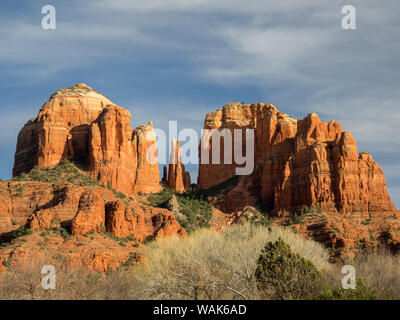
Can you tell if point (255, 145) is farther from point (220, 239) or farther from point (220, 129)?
point (220, 239)

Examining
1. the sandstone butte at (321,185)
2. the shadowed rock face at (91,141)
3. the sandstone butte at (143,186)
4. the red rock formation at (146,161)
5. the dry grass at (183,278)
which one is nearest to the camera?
the dry grass at (183,278)

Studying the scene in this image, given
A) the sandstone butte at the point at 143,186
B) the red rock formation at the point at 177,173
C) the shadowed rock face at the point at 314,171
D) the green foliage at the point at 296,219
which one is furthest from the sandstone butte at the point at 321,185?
the red rock formation at the point at 177,173

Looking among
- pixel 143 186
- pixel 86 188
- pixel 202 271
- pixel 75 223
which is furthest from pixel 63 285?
pixel 143 186

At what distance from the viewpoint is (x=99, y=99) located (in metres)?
105

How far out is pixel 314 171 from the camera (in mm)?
91750

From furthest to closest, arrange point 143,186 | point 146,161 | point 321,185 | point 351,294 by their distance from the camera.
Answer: point 146,161
point 143,186
point 321,185
point 351,294

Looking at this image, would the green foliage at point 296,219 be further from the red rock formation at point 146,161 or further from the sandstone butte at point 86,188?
the red rock formation at point 146,161

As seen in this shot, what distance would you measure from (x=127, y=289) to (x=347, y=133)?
5447 cm

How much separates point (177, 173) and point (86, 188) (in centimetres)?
3869

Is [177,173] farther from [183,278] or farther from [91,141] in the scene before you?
A: [183,278]

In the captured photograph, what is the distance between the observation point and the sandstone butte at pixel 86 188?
6531cm

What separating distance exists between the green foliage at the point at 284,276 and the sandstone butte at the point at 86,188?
24.0 m

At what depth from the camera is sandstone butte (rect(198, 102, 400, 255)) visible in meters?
81.0
